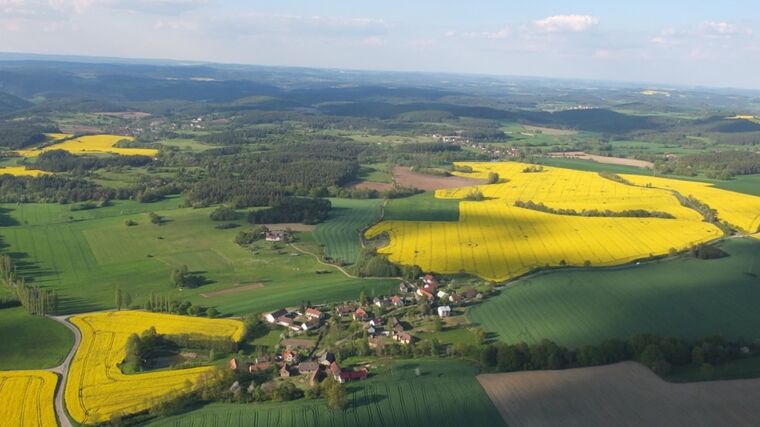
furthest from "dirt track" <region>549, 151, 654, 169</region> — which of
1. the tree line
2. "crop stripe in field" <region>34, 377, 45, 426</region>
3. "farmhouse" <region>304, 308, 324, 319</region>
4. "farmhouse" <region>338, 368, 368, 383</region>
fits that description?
"crop stripe in field" <region>34, 377, 45, 426</region>

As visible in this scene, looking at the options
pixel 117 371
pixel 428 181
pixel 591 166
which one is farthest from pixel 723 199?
pixel 117 371

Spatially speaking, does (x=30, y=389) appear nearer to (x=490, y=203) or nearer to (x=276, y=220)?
(x=276, y=220)

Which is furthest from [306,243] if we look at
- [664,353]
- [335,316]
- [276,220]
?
[664,353]

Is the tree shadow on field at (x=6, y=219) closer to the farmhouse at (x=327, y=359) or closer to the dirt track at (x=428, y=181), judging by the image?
the farmhouse at (x=327, y=359)

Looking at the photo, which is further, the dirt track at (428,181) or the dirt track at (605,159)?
the dirt track at (605,159)

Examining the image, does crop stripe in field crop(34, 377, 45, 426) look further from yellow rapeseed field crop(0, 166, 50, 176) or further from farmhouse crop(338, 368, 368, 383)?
yellow rapeseed field crop(0, 166, 50, 176)

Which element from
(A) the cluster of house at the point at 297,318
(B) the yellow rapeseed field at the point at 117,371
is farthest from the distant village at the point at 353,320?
(B) the yellow rapeseed field at the point at 117,371
